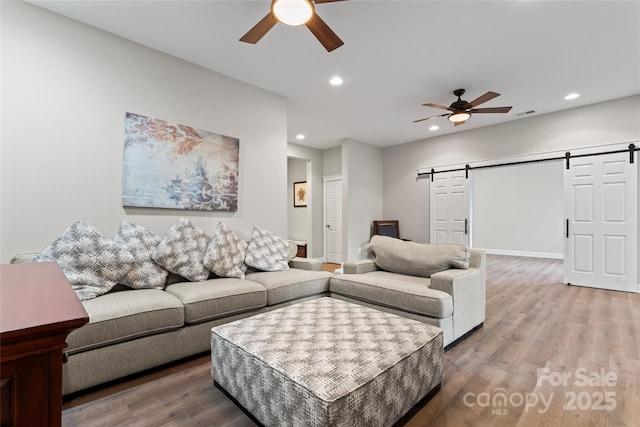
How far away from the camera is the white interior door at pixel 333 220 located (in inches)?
268

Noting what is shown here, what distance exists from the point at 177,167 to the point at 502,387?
3.22 m

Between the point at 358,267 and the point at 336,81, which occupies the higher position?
the point at 336,81

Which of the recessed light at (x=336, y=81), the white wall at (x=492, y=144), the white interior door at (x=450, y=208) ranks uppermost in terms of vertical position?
the recessed light at (x=336, y=81)

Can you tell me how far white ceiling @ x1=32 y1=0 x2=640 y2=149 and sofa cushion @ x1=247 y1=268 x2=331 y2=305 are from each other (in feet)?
7.46

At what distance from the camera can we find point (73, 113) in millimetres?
2428

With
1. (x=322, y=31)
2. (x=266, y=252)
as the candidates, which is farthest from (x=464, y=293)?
(x=322, y=31)

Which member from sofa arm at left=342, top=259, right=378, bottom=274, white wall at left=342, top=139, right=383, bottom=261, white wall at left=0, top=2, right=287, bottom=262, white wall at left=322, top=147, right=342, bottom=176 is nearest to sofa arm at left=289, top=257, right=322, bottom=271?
sofa arm at left=342, top=259, right=378, bottom=274

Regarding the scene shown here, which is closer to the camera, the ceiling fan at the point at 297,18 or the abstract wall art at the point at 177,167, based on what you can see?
the ceiling fan at the point at 297,18

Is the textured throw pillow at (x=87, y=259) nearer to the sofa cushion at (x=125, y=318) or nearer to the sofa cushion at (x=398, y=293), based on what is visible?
the sofa cushion at (x=125, y=318)

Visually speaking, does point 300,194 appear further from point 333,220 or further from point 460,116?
point 460,116

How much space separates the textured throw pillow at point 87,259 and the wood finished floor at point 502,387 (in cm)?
72

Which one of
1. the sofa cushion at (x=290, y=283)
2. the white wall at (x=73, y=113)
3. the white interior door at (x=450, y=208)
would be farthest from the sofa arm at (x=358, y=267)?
the white interior door at (x=450, y=208)

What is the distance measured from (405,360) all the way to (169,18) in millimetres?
3095

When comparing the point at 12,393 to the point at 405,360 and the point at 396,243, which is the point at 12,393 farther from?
the point at 396,243
